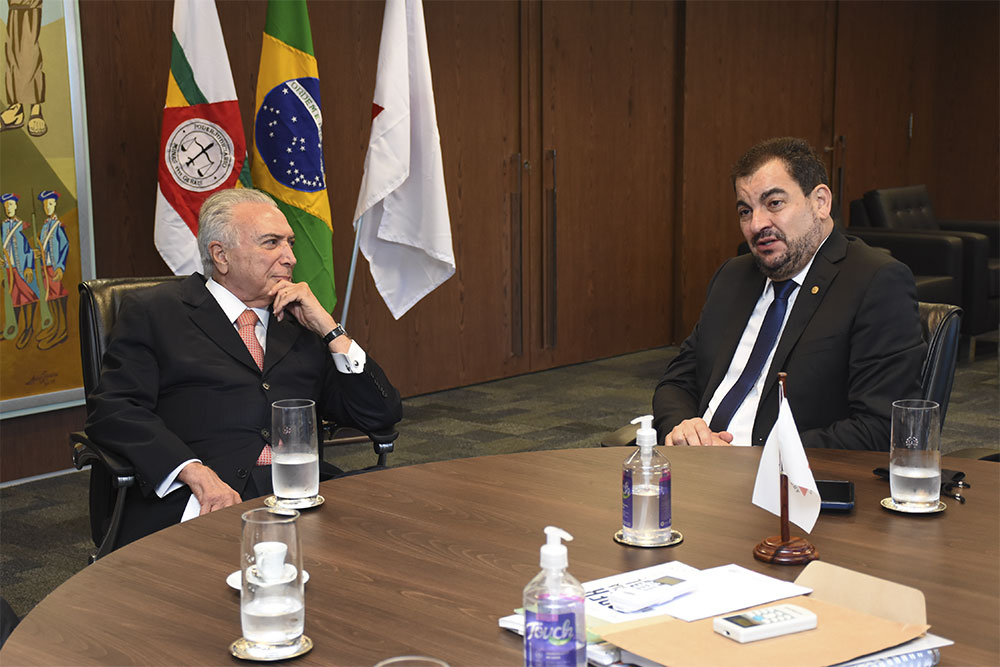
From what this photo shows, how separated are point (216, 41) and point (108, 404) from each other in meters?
2.38

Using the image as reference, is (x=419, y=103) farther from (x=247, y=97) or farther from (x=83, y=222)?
(x=83, y=222)

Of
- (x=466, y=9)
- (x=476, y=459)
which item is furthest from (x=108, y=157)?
(x=476, y=459)

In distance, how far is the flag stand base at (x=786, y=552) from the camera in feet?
5.06

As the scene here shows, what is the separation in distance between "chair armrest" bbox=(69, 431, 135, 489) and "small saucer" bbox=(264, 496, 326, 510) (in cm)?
61

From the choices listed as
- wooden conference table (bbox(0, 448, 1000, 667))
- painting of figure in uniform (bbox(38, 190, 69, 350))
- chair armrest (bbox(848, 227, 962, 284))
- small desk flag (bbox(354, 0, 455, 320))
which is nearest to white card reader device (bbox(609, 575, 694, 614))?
wooden conference table (bbox(0, 448, 1000, 667))

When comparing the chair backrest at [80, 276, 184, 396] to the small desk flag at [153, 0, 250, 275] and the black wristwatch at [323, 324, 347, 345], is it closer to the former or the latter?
the black wristwatch at [323, 324, 347, 345]

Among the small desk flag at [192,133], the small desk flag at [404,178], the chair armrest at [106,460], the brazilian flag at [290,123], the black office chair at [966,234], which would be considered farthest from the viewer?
the black office chair at [966,234]

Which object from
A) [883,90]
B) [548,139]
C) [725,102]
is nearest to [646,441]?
[548,139]

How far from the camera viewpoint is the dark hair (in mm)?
2656

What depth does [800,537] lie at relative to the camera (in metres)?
1.65

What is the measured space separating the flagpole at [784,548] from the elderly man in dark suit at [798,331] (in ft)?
2.58

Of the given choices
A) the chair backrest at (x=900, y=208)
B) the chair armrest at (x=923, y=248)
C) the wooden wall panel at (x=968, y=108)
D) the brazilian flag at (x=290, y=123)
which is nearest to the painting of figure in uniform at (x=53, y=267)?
the brazilian flag at (x=290, y=123)

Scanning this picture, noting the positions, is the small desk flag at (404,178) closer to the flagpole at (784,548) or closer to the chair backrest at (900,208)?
the flagpole at (784,548)

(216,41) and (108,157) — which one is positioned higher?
(216,41)
